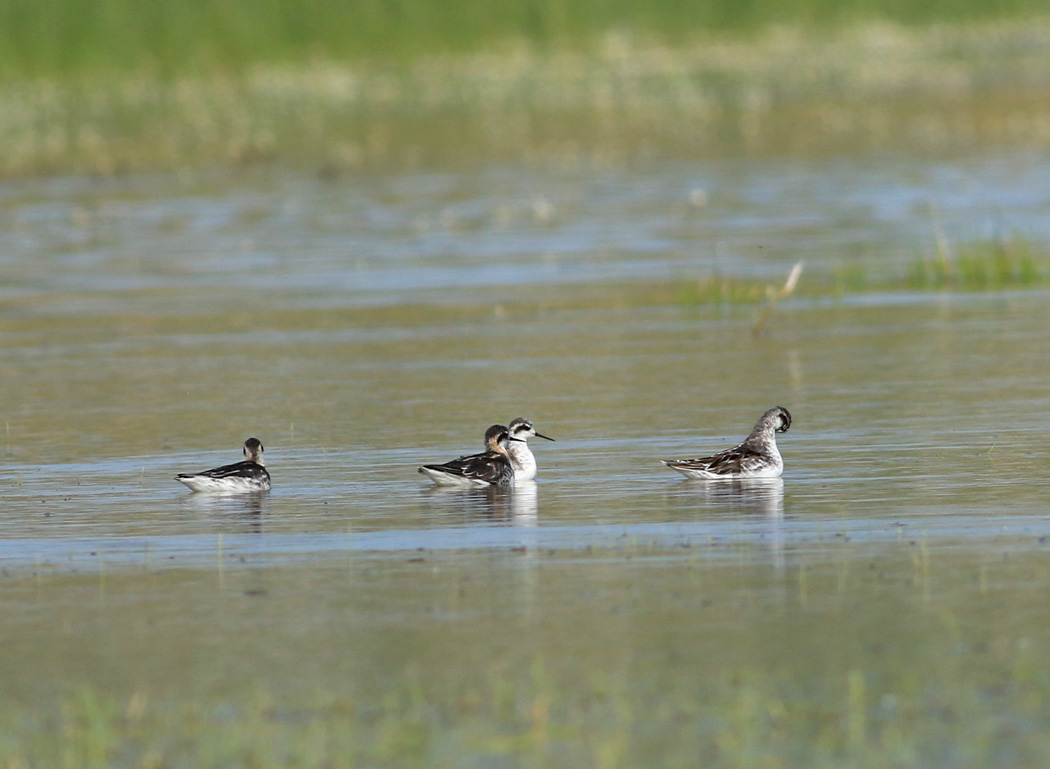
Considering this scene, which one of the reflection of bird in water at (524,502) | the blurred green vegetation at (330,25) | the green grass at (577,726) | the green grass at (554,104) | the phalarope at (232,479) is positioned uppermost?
the blurred green vegetation at (330,25)

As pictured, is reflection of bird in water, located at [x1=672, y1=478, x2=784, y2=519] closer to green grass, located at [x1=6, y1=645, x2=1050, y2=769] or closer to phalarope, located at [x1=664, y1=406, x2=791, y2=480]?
phalarope, located at [x1=664, y1=406, x2=791, y2=480]

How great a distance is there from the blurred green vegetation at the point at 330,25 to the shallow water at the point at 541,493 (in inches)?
1528

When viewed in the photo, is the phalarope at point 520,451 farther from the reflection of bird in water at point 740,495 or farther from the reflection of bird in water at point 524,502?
the reflection of bird in water at point 740,495

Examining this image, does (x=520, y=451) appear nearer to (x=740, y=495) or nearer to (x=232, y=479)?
(x=740, y=495)

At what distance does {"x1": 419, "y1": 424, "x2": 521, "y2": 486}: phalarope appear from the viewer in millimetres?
13461

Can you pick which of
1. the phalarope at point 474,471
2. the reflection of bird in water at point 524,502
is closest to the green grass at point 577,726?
the reflection of bird in water at point 524,502

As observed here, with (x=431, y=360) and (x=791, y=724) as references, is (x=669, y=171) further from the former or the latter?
(x=791, y=724)

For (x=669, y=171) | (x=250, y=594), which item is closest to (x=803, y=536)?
(x=250, y=594)

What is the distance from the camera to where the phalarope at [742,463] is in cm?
1345

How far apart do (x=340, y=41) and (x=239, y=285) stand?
46.7 meters

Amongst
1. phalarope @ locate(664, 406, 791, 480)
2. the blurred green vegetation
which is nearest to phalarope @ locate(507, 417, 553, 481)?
phalarope @ locate(664, 406, 791, 480)

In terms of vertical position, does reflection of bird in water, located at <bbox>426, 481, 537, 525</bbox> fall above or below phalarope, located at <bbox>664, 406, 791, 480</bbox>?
below

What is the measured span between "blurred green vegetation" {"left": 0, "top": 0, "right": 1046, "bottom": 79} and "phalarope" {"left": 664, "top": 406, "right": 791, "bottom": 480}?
181ft

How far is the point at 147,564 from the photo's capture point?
11211mm
